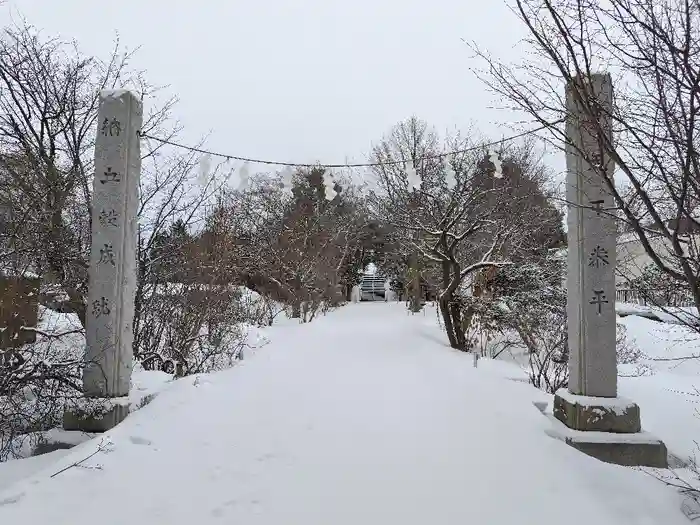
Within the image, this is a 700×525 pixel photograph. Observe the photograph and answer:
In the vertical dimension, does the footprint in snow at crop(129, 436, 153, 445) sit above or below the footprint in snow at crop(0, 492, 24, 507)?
below

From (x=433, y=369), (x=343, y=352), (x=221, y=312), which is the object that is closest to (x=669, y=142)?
(x=433, y=369)

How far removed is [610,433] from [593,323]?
105 centimetres

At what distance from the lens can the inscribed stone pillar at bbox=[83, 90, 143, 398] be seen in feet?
17.8

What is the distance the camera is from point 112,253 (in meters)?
5.52

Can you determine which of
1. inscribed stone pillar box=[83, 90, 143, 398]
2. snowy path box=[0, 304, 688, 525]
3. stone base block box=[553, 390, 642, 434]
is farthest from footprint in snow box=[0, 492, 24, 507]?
stone base block box=[553, 390, 642, 434]

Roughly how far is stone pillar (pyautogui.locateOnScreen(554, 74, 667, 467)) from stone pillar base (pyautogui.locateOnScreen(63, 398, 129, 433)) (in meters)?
4.65

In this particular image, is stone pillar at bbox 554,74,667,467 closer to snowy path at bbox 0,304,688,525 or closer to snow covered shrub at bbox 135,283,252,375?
snowy path at bbox 0,304,688,525

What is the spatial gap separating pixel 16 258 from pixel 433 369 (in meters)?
6.14

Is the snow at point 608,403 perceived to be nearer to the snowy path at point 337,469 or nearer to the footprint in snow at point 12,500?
the snowy path at point 337,469

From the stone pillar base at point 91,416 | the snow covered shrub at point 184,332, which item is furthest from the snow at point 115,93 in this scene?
the snow covered shrub at point 184,332

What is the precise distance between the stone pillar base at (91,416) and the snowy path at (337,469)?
0.58m

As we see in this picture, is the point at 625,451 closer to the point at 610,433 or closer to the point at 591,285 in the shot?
the point at 610,433

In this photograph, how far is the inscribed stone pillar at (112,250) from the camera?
543 centimetres

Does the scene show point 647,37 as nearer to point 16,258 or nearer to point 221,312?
point 16,258
